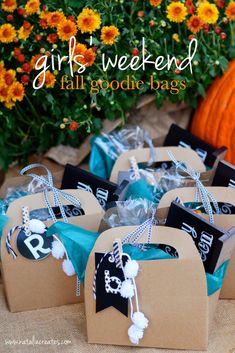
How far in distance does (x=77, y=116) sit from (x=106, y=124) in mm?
123

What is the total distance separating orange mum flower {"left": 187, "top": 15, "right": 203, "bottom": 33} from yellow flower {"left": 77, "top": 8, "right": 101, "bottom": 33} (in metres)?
0.25

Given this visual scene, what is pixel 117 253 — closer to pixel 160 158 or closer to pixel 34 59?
pixel 160 158

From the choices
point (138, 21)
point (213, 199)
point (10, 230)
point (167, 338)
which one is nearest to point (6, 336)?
point (10, 230)

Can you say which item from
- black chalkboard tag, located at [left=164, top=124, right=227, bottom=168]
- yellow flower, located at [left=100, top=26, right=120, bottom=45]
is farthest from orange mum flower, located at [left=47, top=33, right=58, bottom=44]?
black chalkboard tag, located at [left=164, top=124, right=227, bottom=168]

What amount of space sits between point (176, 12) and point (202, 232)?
2.13 ft

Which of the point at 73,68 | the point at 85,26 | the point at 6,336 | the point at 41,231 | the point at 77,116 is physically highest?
the point at 85,26

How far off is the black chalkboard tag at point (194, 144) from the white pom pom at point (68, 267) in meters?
0.54

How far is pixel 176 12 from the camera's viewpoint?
1491mm

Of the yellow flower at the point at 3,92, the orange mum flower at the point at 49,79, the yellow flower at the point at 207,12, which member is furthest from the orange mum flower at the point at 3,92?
the yellow flower at the point at 207,12

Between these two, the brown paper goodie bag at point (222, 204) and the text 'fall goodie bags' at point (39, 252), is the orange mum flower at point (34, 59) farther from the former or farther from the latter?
the brown paper goodie bag at point (222, 204)

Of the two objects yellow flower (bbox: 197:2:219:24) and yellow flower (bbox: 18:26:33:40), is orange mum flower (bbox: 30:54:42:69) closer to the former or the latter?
yellow flower (bbox: 18:26:33:40)

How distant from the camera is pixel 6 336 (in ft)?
3.99

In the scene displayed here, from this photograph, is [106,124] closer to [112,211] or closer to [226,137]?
[226,137]

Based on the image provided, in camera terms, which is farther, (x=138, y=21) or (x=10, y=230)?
(x=138, y=21)
